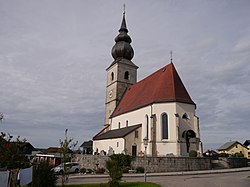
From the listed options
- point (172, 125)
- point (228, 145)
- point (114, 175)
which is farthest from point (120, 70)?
point (228, 145)

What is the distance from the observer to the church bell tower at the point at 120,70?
48.2 meters

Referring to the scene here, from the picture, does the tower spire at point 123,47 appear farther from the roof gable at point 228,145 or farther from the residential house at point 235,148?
the roof gable at point 228,145

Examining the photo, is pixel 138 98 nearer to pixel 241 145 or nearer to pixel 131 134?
pixel 131 134

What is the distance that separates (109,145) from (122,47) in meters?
19.9

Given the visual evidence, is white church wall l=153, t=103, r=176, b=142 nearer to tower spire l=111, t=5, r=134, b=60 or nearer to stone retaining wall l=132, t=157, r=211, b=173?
stone retaining wall l=132, t=157, r=211, b=173

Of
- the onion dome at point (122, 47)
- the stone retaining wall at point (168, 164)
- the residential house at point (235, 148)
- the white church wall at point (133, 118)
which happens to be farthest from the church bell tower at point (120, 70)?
the residential house at point (235, 148)

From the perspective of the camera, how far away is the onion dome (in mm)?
48656

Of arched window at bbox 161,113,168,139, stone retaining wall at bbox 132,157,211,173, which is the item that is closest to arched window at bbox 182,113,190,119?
arched window at bbox 161,113,168,139

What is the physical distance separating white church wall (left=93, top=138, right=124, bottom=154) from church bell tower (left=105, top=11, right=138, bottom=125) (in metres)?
6.59

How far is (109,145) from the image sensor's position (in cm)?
3772

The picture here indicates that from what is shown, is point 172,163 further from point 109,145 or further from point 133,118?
point 109,145

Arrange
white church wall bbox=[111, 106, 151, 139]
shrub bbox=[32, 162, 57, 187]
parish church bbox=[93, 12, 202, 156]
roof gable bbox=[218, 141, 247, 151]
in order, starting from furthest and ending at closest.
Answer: roof gable bbox=[218, 141, 247, 151] < white church wall bbox=[111, 106, 151, 139] < parish church bbox=[93, 12, 202, 156] < shrub bbox=[32, 162, 57, 187]

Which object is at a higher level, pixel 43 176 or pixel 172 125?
pixel 172 125

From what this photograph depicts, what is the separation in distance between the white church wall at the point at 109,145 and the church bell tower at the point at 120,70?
6595 mm
